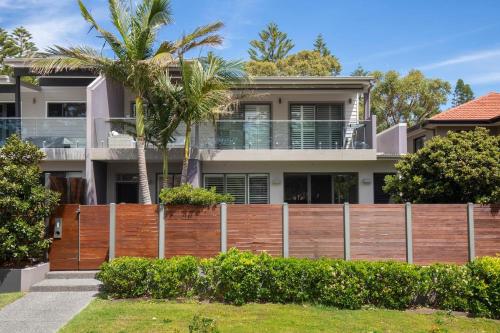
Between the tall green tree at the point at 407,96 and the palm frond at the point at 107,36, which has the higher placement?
the tall green tree at the point at 407,96

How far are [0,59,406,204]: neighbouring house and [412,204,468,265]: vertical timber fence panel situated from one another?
5499 millimetres

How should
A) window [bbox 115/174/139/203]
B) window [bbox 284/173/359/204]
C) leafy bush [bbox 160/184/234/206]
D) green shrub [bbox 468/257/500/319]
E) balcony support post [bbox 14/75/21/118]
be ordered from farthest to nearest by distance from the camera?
window [bbox 284/173/359/204] < window [bbox 115/174/139/203] < balcony support post [bbox 14/75/21/118] < leafy bush [bbox 160/184/234/206] < green shrub [bbox 468/257/500/319]

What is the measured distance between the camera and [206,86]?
50.1 ft

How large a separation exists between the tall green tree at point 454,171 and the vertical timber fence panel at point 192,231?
559 centimetres

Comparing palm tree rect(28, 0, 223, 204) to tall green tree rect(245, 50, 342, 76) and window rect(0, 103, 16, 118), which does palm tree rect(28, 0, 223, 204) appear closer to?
window rect(0, 103, 16, 118)

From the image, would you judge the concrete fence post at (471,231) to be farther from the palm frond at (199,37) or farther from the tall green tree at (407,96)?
the tall green tree at (407,96)

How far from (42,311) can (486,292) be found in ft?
29.3

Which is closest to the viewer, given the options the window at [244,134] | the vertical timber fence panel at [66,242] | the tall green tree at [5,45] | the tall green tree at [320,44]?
the vertical timber fence panel at [66,242]

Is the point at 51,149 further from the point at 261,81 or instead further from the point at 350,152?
the point at 350,152

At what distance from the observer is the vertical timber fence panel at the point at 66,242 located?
1313 cm

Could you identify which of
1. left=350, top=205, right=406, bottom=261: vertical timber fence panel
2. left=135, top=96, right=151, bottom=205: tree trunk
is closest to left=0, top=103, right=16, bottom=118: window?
left=135, top=96, right=151, bottom=205: tree trunk

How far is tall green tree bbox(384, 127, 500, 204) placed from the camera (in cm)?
1330

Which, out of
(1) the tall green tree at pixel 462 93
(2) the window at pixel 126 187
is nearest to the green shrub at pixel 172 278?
(2) the window at pixel 126 187

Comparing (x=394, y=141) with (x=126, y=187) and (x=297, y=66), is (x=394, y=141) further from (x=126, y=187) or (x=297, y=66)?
(x=297, y=66)
